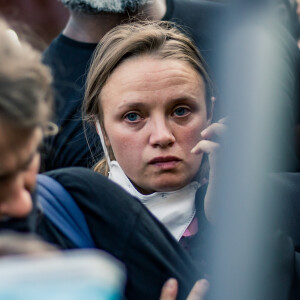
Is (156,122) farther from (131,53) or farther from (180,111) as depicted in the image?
(131,53)

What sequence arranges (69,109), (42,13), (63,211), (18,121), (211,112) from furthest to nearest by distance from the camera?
1. (42,13)
2. (69,109)
3. (211,112)
4. (63,211)
5. (18,121)

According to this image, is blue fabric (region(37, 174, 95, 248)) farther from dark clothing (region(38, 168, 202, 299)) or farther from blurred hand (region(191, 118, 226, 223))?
blurred hand (region(191, 118, 226, 223))

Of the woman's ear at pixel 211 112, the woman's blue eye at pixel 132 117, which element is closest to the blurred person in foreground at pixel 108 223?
the woman's blue eye at pixel 132 117

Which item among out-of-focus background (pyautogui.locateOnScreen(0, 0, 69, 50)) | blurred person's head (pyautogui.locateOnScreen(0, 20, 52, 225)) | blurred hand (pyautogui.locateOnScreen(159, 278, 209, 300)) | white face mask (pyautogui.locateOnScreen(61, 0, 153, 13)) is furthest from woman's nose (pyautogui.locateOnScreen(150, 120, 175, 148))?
out-of-focus background (pyautogui.locateOnScreen(0, 0, 69, 50))

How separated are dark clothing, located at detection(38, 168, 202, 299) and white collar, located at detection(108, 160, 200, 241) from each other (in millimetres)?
277

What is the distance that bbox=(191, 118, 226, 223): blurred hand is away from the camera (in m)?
1.23

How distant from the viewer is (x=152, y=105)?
1408 mm

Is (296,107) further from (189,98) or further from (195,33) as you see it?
(189,98)

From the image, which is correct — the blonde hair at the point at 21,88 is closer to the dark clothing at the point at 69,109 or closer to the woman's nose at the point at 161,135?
the woman's nose at the point at 161,135

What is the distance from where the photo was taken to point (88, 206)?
105 cm

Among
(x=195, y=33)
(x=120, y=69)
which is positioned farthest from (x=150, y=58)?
(x=195, y=33)

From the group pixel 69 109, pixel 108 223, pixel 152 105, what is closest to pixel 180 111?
pixel 152 105

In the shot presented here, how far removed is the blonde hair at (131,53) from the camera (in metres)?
1.55

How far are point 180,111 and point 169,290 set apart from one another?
52cm
